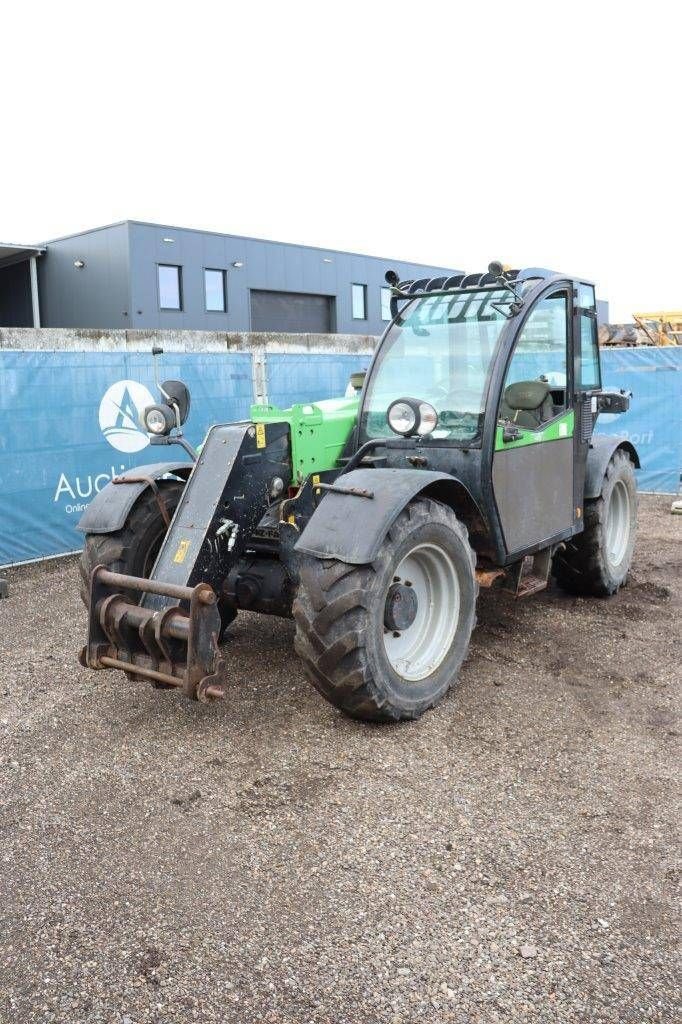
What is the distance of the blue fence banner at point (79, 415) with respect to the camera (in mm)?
7621

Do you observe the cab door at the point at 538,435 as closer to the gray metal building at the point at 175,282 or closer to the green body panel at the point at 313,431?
the green body panel at the point at 313,431

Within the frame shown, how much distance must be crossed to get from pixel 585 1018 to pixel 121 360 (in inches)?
293

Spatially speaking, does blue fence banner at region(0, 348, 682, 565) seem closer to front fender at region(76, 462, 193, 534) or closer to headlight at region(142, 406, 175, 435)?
front fender at region(76, 462, 193, 534)

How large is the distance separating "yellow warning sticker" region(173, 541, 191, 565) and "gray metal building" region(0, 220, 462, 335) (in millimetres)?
18391

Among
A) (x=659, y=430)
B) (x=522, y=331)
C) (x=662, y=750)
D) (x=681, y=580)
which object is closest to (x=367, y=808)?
(x=662, y=750)

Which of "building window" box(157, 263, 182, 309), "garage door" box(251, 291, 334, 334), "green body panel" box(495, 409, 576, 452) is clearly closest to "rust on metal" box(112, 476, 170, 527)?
"green body panel" box(495, 409, 576, 452)

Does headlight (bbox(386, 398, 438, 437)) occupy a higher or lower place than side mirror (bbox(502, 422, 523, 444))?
higher

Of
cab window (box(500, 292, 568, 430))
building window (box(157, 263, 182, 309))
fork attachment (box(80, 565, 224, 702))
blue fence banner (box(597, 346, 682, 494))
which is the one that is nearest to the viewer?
fork attachment (box(80, 565, 224, 702))

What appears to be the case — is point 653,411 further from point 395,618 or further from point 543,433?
point 395,618

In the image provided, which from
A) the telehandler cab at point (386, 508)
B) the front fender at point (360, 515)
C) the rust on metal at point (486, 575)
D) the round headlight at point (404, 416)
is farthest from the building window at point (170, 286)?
the front fender at point (360, 515)

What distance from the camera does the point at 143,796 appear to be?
3.43 m

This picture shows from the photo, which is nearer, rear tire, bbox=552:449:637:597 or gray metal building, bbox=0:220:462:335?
rear tire, bbox=552:449:637:597

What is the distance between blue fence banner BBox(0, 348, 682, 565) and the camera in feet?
25.0

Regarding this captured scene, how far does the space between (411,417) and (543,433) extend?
52.6 inches
